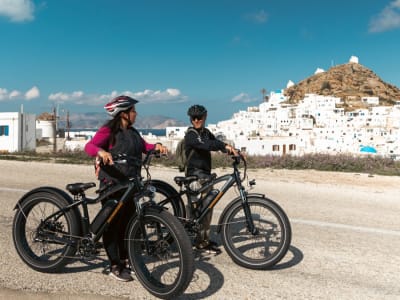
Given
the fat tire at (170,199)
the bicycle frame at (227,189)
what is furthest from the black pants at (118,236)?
the bicycle frame at (227,189)

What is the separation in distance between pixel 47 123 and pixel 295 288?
60809mm

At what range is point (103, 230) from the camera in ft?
13.0

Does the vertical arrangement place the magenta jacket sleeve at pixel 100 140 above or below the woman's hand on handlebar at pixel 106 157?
above

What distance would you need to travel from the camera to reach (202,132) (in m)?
4.94

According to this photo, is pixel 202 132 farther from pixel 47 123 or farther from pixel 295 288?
pixel 47 123

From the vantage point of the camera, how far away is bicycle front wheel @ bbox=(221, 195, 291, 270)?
4.29 meters

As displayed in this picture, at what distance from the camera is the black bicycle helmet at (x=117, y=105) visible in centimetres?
410

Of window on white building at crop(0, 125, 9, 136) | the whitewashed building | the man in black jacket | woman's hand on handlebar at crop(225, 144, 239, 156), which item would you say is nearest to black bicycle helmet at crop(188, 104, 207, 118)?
the man in black jacket

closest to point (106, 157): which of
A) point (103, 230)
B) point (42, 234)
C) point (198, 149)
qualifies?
point (103, 230)

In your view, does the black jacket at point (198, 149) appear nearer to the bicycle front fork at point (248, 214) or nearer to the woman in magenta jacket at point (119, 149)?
the bicycle front fork at point (248, 214)

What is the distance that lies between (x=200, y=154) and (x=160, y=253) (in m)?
1.56

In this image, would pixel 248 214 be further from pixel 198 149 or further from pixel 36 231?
pixel 36 231

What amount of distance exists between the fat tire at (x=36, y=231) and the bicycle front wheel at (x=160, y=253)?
0.72 m

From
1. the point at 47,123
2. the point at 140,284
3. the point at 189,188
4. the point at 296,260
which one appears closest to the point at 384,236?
the point at 296,260
